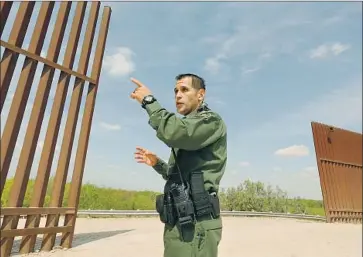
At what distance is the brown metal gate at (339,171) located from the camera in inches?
672

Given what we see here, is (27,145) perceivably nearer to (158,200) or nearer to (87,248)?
(87,248)

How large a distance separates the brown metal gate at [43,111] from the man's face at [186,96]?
397 cm

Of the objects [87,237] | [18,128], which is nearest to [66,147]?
[18,128]

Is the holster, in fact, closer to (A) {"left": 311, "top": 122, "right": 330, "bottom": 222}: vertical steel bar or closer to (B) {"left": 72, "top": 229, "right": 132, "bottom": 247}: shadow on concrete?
(B) {"left": 72, "top": 229, "right": 132, "bottom": 247}: shadow on concrete

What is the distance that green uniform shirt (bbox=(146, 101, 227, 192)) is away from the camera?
2.19m

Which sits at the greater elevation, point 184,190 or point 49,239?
point 184,190

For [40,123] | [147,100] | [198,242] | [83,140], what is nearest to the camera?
[198,242]

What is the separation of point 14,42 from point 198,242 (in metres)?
4.89

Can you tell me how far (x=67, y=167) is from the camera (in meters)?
6.79

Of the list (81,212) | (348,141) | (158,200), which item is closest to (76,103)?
(158,200)

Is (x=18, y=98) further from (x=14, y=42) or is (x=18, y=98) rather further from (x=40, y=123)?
(x=14, y=42)

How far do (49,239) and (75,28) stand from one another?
4148mm

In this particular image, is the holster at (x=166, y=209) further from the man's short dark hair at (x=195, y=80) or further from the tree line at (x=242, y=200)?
the tree line at (x=242, y=200)

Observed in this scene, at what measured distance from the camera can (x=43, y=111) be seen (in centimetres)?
616
